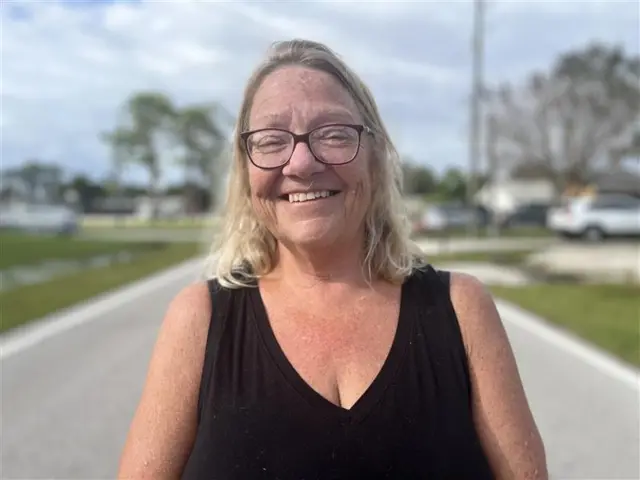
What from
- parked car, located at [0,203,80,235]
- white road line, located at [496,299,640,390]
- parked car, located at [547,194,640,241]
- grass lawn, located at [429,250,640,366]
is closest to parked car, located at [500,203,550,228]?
parked car, located at [547,194,640,241]

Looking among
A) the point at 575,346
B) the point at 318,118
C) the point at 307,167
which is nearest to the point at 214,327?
the point at 307,167

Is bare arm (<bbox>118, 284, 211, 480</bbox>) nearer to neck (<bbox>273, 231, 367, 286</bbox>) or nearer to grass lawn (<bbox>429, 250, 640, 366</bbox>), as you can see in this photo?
neck (<bbox>273, 231, 367, 286</bbox>)

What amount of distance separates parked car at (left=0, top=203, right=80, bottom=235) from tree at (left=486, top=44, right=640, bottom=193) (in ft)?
87.5

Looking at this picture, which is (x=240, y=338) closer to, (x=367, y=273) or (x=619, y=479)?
(x=367, y=273)

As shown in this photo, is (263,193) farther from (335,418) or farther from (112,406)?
(112,406)

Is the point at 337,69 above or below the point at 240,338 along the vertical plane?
above

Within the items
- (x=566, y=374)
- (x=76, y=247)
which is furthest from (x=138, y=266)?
(x=566, y=374)

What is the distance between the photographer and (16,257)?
23109 millimetres

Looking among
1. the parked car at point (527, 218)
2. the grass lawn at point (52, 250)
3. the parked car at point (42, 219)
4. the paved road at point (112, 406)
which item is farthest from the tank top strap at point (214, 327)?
the parked car at point (527, 218)

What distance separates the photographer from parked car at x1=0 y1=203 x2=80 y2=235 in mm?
40438

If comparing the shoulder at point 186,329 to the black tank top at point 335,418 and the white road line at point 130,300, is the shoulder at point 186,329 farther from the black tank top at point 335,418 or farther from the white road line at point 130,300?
the white road line at point 130,300

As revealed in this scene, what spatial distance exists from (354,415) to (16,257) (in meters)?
23.4

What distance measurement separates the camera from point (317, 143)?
5.91 feet

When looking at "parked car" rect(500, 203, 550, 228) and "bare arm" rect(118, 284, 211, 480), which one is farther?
"parked car" rect(500, 203, 550, 228)
